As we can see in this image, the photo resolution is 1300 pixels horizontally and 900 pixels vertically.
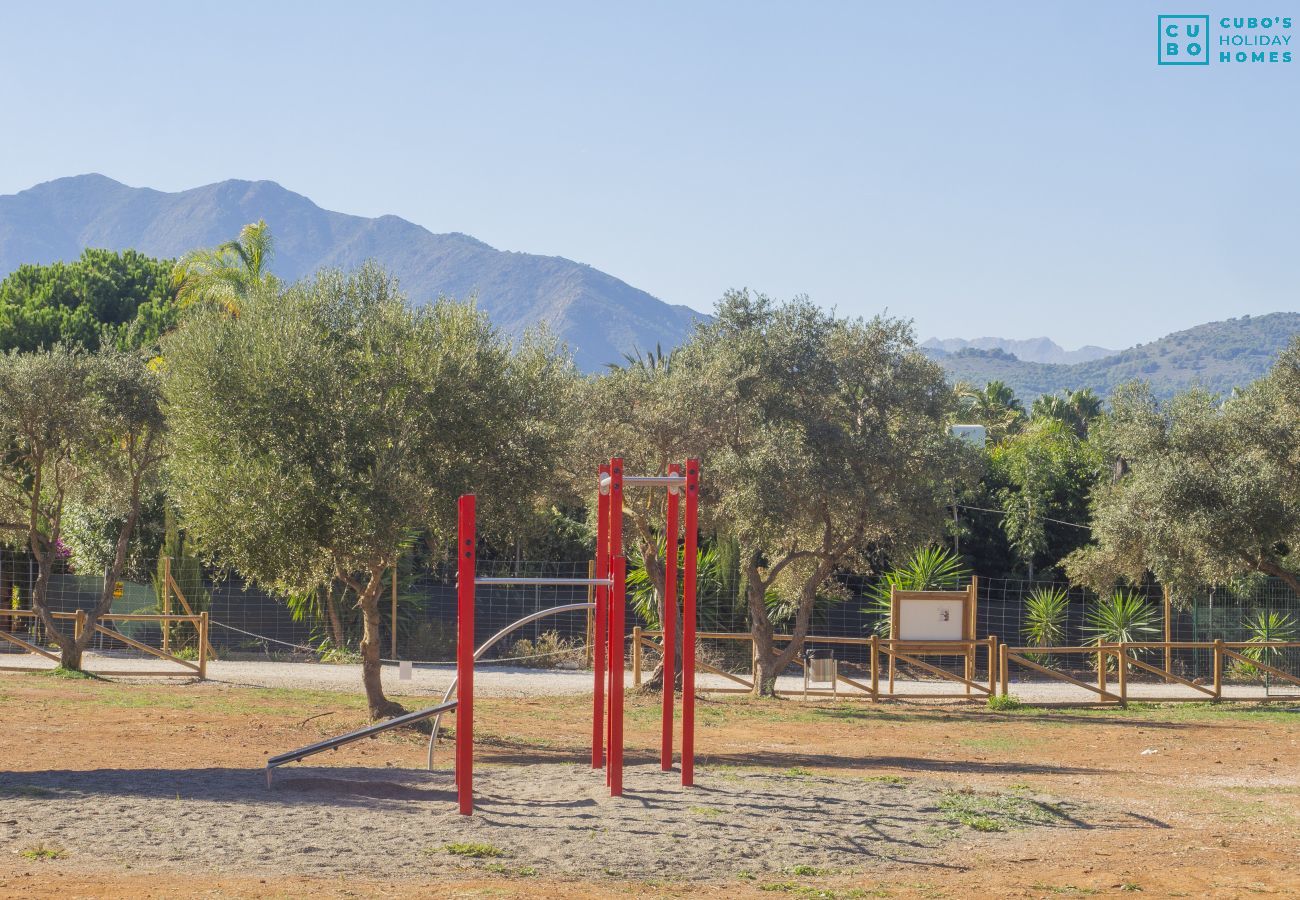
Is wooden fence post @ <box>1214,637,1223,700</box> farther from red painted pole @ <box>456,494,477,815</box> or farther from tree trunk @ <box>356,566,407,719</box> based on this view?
red painted pole @ <box>456,494,477,815</box>

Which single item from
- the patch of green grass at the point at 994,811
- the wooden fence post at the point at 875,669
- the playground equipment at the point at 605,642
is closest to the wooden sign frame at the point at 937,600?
the wooden fence post at the point at 875,669

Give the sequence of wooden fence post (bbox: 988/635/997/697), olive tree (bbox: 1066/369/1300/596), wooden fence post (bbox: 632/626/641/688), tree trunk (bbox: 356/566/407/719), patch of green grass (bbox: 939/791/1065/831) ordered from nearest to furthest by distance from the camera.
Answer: patch of green grass (bbox: 939/791/1065/831), tree trunk (bbox: 356/566/407/719), olive tree (bbox: 1066/369/1300/596), wooden fence post (bbox: 632/626/641/688), wooden fence post (bbox: 988/635/997/697)

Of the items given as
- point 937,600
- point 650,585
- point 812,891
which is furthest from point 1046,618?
point 812,891

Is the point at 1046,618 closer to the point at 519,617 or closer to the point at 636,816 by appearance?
the point at 519,617

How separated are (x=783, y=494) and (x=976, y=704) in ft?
18.6

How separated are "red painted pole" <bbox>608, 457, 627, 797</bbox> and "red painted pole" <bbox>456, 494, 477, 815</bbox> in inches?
49.1

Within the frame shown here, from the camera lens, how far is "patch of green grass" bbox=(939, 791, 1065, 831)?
34.7 feet

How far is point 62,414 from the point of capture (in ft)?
69.7

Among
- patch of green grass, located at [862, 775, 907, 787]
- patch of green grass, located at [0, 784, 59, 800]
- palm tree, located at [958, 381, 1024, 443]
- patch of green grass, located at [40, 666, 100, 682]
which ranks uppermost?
palm tree, located at [958, 381, 1024, 443]

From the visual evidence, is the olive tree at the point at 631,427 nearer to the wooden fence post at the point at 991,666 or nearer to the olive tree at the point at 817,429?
the olive tree at the point at 817,429

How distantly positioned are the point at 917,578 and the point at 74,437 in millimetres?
16484

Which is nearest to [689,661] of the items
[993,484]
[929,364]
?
[929,364]

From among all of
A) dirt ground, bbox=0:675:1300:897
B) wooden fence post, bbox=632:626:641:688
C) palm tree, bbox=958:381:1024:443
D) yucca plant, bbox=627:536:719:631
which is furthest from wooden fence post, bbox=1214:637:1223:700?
palm tree, bbox=958:381:1024:443

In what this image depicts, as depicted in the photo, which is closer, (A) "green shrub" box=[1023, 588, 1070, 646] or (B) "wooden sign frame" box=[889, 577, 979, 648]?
(B) "wooden sign frame" box=[889, 577, 979, 648]
